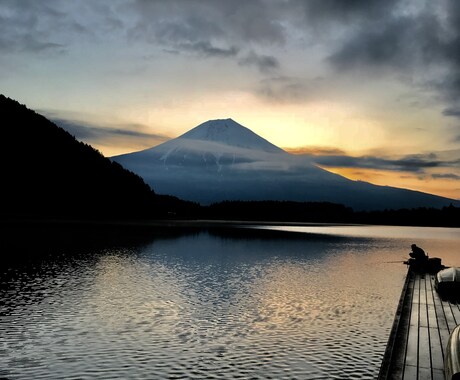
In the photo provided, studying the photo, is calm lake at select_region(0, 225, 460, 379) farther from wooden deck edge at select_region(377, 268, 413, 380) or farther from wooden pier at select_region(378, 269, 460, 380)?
wooden pier at select_region(378, 269, 460, 380)

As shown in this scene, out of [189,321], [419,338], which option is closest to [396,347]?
[419,338]

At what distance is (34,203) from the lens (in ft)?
626

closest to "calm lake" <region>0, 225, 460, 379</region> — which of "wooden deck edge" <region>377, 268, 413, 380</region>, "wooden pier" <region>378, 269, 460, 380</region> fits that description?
"wooden deck edge" <region>377, 268, 413, 380</region>

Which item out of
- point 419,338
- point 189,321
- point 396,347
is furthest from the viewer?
point 189,321

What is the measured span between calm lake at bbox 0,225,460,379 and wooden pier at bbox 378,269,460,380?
5.16 ft

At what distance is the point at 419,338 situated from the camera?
59.1 ft

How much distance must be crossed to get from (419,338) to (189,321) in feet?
40.3

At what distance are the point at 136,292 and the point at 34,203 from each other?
6817 inches

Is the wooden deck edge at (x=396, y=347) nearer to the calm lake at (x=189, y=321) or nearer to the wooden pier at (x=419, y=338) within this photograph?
the wooden pier at (x=419, y=338)

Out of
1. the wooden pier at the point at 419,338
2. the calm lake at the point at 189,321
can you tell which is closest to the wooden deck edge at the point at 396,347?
the wooden pier at the point at 419,338

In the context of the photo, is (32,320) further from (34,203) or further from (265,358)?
(34,203)

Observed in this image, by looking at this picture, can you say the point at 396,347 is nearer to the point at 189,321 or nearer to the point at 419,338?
the point at 419,338

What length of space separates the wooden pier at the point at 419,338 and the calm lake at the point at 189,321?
157 cm

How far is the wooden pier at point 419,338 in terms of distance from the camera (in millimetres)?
14203
